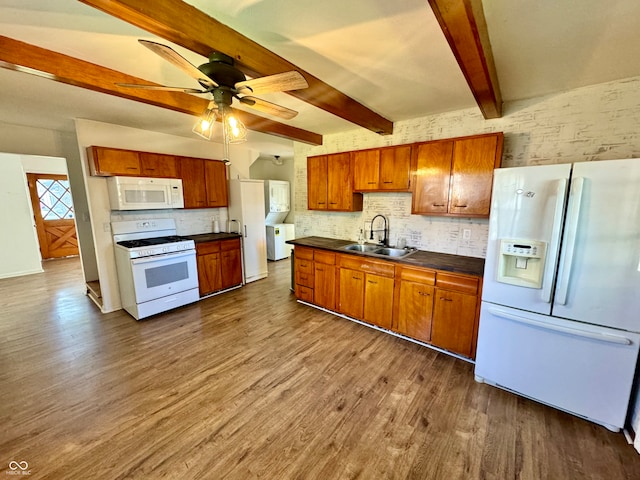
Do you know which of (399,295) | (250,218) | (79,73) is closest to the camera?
(79,73)

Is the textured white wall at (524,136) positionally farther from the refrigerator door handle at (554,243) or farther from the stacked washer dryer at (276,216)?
the stacked washer dryer at (276,216)

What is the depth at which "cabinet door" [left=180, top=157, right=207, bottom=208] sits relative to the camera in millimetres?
4027

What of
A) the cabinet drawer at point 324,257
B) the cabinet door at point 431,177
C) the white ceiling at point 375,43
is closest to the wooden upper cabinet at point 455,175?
the cabinet door at point 431,177

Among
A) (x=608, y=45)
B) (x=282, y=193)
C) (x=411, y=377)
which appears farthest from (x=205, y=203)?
(x=608, y=45)

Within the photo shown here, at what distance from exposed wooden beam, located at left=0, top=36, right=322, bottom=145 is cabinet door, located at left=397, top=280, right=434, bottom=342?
292cm

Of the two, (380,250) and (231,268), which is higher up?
(380,250)

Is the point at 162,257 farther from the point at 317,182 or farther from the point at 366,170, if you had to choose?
the point at 366,170

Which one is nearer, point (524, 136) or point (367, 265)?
point (524, 136)

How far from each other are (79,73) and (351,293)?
3217 millimetres

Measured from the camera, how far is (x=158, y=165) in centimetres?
373

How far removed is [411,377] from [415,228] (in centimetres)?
173

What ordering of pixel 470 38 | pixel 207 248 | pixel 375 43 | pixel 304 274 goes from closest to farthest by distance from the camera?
pixel 470 38
pixel 375 43
pixel 304 274
pixel 207 248

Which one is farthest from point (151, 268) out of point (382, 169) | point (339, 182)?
point (382, 169)

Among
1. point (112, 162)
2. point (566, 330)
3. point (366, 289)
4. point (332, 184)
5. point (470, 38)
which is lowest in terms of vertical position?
point (366, 289)
